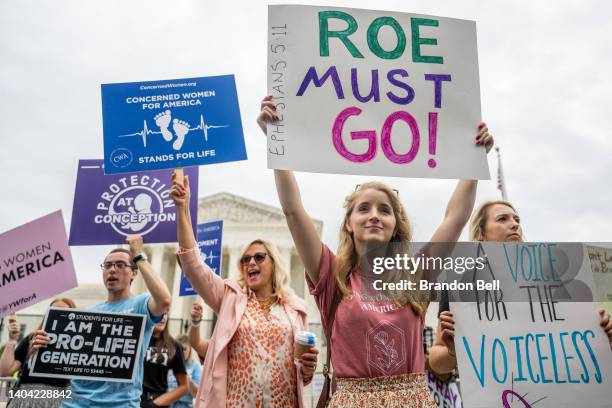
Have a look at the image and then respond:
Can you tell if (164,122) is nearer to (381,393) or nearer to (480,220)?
(480,220)

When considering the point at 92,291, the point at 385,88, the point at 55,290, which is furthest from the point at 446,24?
the point at 92,291

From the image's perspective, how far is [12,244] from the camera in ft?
13.4

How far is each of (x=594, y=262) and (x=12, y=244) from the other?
4206 millimetres

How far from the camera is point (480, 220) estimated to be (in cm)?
335

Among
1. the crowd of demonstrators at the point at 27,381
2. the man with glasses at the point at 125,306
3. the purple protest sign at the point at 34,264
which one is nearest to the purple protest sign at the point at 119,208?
the purple protest sign at the point at 34,264

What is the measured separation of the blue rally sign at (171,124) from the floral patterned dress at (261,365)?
1.23 meters

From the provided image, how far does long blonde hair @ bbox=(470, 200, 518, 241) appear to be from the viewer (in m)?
3.31

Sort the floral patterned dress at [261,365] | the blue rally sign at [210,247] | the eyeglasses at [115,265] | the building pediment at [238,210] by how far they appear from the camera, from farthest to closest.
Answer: the building pediment at [238,210] → the blue rally sign at [210,247] → the eyeglasses at [115,265] → the floral patterned dress at [261,365]

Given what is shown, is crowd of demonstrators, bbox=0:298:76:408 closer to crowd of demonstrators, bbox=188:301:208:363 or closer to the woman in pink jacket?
crowd of demonstrators, bbox=188:301:208:363

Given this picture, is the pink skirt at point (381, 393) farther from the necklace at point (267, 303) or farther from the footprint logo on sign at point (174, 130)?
the footprint logo on sign at point (174, 130)

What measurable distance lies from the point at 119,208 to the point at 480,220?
2999 mm

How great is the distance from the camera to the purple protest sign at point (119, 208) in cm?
425

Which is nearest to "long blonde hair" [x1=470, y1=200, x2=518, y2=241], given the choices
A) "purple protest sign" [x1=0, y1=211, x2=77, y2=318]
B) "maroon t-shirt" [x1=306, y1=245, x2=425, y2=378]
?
"maroon t-shirt" [x1=306, y1=245, x2=425, y2=378]

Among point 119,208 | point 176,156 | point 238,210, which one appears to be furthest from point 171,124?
point 238,210
